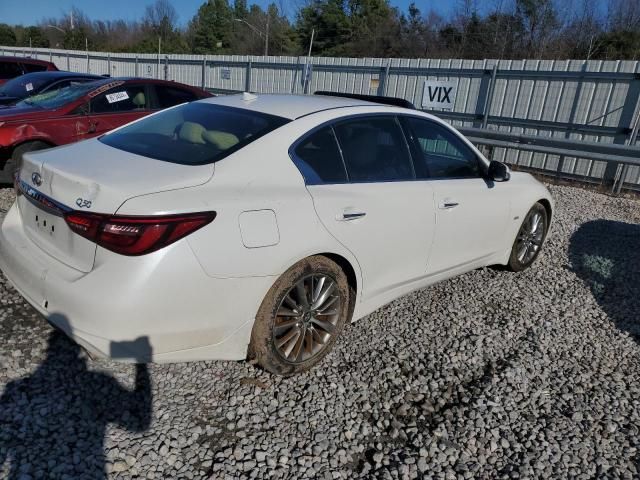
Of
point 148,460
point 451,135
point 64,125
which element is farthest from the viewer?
point 64,125

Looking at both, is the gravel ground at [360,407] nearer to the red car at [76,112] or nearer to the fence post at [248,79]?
the red car at [76,112]

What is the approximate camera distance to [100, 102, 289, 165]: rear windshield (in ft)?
9.09

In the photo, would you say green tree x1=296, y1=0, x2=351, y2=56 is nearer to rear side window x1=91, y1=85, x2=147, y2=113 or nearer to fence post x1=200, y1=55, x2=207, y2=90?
fence post x1=200, y1=55, x2=207, y2=90

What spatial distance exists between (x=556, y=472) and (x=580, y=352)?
1.43m

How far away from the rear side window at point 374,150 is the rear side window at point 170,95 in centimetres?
493

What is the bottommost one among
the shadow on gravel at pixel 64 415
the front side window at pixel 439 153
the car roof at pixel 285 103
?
the shadow on gravel at pixel 64 415

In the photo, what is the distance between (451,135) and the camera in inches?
155

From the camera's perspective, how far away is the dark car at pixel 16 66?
11.4m

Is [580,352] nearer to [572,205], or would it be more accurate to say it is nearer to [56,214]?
[56,214]

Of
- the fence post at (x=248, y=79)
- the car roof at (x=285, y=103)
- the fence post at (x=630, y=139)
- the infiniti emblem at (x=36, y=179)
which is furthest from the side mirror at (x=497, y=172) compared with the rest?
the fence post at (x=248, y=79)

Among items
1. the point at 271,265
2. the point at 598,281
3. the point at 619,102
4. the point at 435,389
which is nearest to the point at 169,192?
the point at 271,265

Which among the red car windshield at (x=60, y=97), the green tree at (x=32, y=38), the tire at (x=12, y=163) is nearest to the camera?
the tire at (x=12, y=163)

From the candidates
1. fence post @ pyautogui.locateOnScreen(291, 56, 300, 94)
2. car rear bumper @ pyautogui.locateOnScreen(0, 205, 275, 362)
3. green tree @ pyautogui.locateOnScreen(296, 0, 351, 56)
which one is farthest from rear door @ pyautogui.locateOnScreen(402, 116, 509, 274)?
green tree @ pyautogui.locateOnScreen(296, 0, 351, 56)

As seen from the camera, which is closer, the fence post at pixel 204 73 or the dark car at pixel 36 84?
the dark car at pixel 36 84
